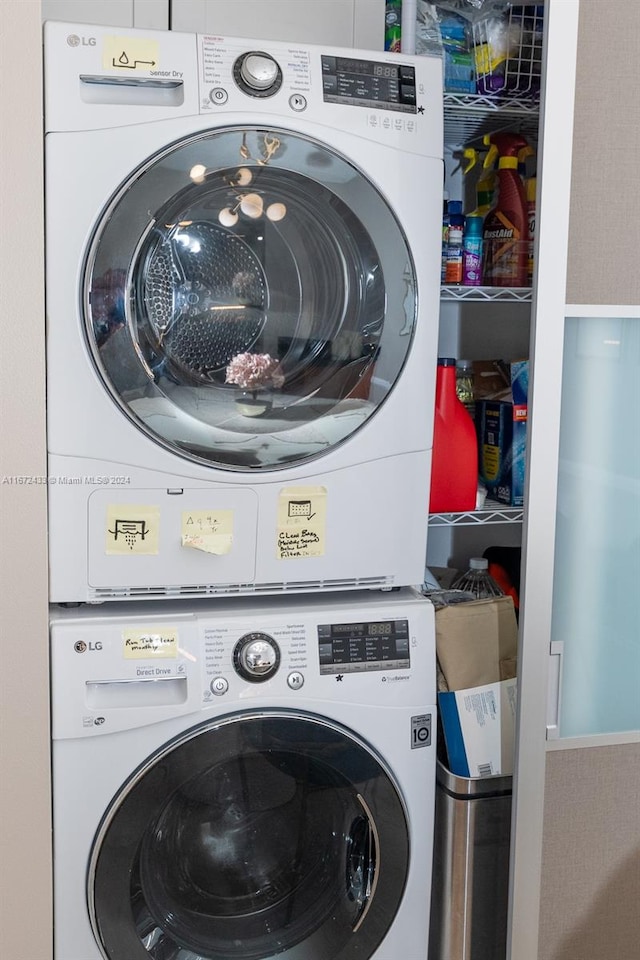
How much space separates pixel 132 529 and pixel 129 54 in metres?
0.76

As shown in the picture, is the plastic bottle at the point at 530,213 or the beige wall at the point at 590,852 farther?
the plastic bottle at the point at 530,213

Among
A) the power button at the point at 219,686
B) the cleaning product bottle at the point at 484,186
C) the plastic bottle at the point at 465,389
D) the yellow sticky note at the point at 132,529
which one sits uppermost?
the cleaning product bottle at the point at 484,186

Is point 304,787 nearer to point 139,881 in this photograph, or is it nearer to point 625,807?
point 139,881

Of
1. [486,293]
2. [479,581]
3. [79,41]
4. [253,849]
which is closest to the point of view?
[79,41]

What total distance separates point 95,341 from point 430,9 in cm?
97

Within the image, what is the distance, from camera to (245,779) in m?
1.65

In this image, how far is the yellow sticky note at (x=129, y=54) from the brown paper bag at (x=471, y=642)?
1074mm

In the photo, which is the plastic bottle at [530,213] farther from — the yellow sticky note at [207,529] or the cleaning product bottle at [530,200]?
the yellow sticky note at [207,529]

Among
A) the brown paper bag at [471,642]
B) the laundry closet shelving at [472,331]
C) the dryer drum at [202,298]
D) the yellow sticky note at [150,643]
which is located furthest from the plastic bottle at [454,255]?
the yellow sticky note at [150,643]

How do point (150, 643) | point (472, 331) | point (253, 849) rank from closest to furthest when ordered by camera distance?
point (150, 643), point (253, 849), point (472, 331)

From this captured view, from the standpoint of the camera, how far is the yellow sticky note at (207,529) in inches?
63.5

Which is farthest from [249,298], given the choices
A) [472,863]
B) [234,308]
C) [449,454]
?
[472,863]

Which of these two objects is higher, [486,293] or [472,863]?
[486,293]

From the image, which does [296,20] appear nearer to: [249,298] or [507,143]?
[507,143]
